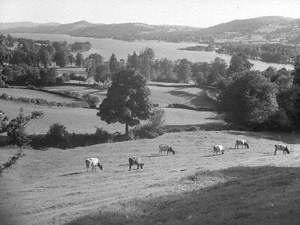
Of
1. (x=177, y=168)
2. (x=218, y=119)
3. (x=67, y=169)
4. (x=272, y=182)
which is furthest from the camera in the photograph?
(x=218, y=119)

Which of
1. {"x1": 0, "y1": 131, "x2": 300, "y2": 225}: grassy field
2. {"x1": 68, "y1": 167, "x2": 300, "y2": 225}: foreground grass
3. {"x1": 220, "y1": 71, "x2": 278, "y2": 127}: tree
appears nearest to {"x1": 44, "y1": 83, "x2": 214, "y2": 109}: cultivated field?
{"x1": 220, "y1": 71, "x2": 278, "y2": 127}: tree

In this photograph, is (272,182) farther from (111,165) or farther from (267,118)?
(267,118)

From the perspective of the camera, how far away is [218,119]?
86.9 m

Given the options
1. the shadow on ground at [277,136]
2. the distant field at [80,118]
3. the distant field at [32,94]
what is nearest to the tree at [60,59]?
the distant field at [32,94]

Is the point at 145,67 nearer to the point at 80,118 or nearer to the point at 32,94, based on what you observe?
the point at 32,94

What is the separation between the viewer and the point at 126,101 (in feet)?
226

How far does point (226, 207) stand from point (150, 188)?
8916 mm

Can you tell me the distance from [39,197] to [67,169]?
40.7ft

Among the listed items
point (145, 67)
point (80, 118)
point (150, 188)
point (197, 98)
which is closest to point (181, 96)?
point (197, 98)

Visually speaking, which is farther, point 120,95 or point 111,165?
point 120,95

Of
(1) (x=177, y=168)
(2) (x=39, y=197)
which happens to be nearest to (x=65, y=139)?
(1) (x=177, y=168)

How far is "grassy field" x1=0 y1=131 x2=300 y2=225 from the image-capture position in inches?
833

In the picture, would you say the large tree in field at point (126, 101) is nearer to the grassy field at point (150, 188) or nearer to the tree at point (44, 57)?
the grassy field at point (150, 188)

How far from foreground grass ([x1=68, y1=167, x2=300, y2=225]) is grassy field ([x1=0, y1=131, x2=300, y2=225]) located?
0.05 m
